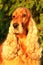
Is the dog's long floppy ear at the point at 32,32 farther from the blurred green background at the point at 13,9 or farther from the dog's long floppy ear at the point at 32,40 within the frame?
the blurred green background at the point at 13,9

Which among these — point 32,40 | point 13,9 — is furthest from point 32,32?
point 13,9

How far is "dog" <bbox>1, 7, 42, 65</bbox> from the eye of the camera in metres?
3.92

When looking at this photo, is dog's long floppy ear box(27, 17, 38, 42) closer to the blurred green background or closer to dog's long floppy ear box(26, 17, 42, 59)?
dog's long floppy ear box(26, 17, 42, 59)

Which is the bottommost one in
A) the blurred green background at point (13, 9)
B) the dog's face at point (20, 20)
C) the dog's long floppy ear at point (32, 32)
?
the blurred green background at point (13, 9)

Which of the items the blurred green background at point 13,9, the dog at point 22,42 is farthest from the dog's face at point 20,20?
the blurred green background at point 13,9

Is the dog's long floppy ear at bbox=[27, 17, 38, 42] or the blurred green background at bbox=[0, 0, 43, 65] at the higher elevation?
the dog's long floppy ear at bbox=[27, 17, 38, 42]

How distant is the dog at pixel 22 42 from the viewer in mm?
3916

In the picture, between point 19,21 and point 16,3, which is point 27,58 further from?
point 16,3

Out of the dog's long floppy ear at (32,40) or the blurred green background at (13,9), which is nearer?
the dog's long floppy ear at (32,40)

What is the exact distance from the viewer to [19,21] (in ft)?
12.9

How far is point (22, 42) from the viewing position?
3.97 meters

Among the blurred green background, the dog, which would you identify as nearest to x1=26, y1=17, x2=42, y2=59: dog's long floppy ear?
the dog

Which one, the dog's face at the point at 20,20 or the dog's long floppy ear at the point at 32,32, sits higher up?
the dog's face at the point at 20,20

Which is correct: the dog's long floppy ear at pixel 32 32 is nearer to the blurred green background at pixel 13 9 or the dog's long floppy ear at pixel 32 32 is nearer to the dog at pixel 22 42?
the dog at pixel 22 42
